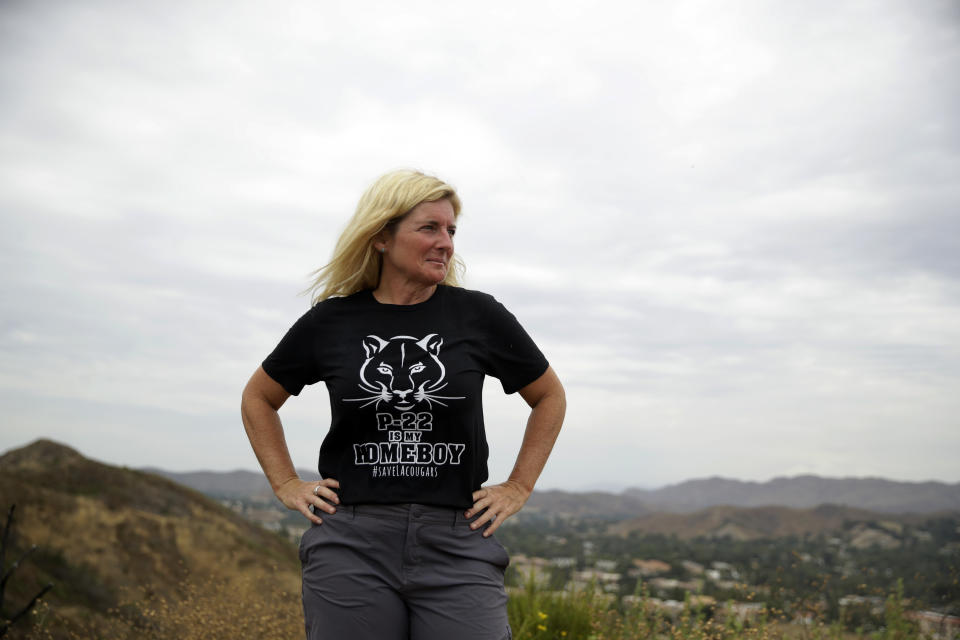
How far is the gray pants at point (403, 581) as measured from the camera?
2664 mm

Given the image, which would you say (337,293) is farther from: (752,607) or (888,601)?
(888,601)

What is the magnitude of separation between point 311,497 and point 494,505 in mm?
699

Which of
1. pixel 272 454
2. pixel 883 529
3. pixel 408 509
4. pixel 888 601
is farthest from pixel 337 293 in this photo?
pixel 883 529

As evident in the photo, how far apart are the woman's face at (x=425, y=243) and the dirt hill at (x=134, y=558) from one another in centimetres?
304

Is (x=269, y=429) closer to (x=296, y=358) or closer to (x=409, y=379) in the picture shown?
(x=296, y=358)

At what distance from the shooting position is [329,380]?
301 cm

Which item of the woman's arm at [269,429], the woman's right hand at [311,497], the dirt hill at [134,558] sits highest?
the woman's arm at [269,429]

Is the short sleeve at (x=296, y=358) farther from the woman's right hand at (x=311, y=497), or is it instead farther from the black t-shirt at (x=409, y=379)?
the woman's right hand at (x=311, y=497)

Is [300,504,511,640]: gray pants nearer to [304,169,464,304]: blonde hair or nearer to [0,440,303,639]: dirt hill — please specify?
[304,169,464,304]: blonde hair

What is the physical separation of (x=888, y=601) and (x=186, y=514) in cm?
917

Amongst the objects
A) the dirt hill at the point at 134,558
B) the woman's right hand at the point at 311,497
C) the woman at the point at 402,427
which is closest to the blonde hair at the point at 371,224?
the woman at the point at 402,427

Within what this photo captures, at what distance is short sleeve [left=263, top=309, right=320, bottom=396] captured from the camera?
312 cm

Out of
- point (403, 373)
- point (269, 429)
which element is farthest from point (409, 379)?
point (269, 429)

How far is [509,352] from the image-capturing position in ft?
10.1
